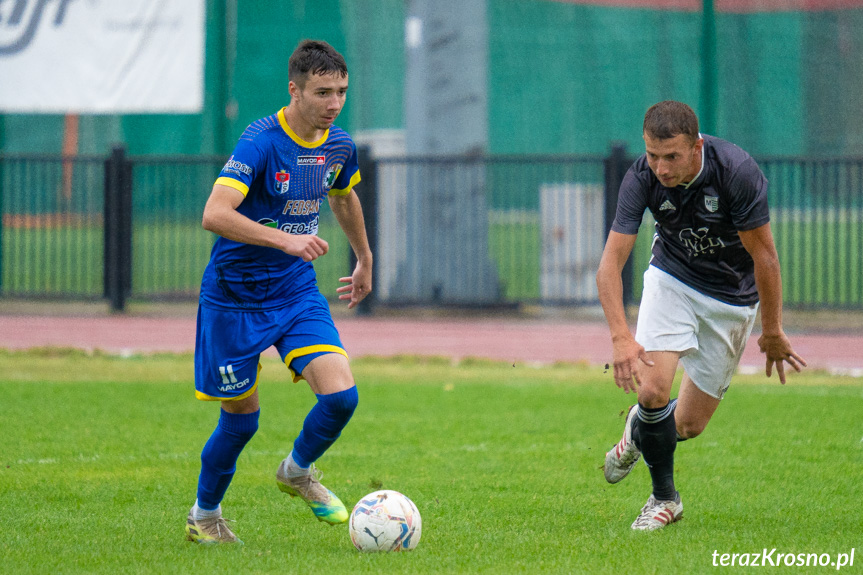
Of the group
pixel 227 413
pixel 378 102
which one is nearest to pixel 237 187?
pixel 227 413

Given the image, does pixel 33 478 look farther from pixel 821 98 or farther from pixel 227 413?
pixel 821 98

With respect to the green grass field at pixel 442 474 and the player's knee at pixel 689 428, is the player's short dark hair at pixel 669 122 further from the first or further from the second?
the green grass field at pixel 442 474

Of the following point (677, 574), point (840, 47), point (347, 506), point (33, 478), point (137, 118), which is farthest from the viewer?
point (137, 118)

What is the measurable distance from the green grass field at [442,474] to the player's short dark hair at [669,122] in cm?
172

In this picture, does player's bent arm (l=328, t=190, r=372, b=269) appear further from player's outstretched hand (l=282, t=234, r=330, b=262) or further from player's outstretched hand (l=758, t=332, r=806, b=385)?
player's outstretched hand (l=758, t=332, r=806, b=385)

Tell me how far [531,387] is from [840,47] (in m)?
15.7

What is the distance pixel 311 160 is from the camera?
4.88 m

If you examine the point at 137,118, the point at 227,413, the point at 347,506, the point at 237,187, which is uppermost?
the point at 137,118

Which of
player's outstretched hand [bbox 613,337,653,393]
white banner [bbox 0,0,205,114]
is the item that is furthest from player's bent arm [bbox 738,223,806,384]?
white banner [bbox 0,0,205,114]

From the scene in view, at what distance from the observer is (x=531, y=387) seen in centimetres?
951

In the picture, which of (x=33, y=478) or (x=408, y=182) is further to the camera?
(x=408, y=182)

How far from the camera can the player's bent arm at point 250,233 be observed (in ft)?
14.4

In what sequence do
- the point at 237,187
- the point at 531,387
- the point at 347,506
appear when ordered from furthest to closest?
the point at 531,387 → the point at 347,506 → the point at 237,187

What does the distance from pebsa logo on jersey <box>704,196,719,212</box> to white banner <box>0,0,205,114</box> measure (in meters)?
11.3
